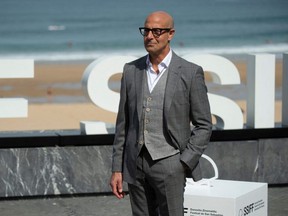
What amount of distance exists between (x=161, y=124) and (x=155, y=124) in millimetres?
37

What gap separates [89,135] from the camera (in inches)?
388

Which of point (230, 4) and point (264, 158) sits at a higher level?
point (230, 4)

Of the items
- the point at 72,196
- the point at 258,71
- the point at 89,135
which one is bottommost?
the point at 72,196

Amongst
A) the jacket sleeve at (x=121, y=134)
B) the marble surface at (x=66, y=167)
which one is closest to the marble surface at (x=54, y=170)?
the marble surface at (x=66, y=167)

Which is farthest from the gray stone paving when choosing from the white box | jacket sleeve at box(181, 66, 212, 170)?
jacket sleeve at box(181, 66, 212, 170)

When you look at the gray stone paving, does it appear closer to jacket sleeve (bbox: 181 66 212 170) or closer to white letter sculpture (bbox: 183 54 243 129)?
white letter sculpture (bbox: 183 54 243 129)

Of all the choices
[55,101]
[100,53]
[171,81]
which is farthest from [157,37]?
[100,53]

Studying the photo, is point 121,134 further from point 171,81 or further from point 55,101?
point 55,101

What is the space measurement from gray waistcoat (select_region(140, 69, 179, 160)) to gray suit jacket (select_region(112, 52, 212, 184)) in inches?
1.2

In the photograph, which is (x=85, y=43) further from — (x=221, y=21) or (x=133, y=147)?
(x=133, y=147)

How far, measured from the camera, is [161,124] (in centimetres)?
586

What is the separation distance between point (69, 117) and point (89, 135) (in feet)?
15.8

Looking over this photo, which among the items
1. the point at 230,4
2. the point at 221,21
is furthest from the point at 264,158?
the point at 230,4

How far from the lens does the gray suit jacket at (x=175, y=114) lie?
5.85 metres
